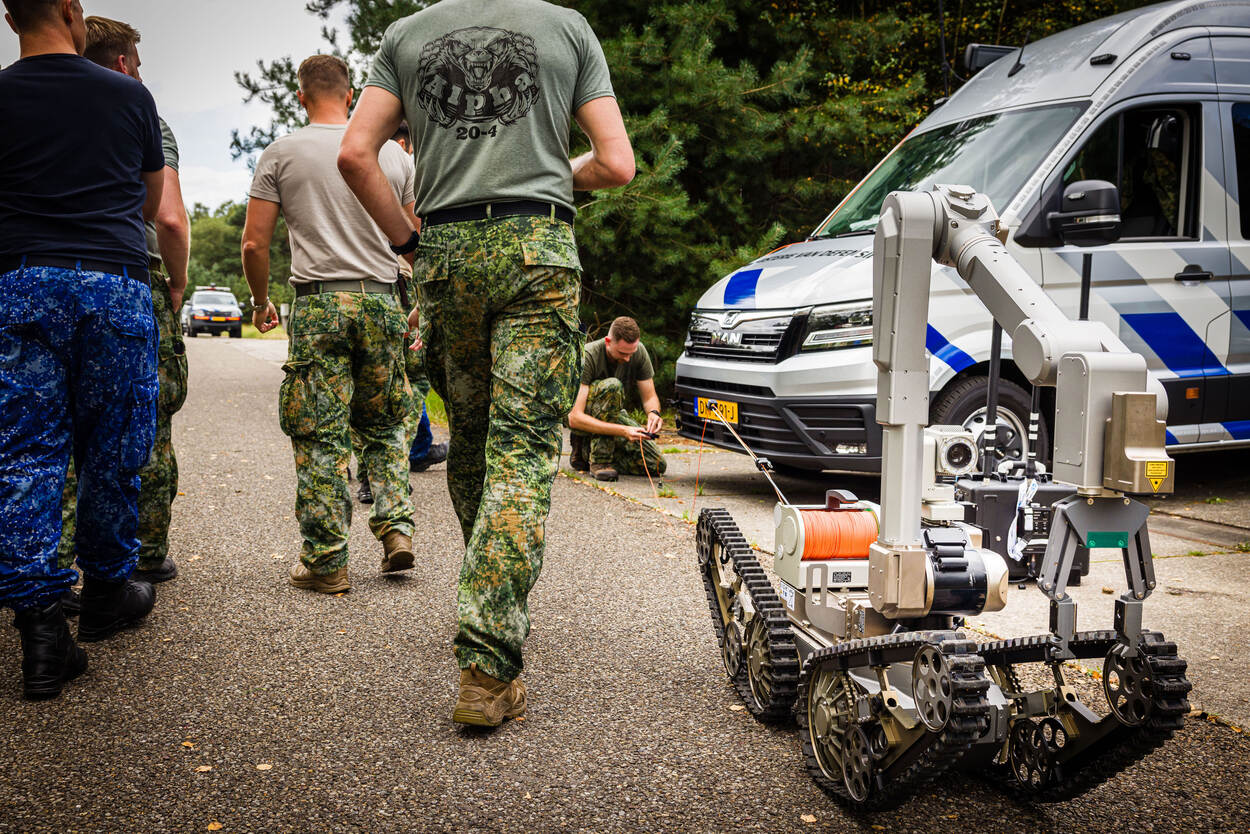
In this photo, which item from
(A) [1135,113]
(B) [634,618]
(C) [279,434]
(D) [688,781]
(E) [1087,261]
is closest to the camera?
(D) [688,781]

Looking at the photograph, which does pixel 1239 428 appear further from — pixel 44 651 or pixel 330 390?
pixel 44 651

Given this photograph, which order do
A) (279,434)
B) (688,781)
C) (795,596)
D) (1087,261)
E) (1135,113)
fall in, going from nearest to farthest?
(688,781) → (795,596) → (1087,261) → (1135,113) → (279,434)

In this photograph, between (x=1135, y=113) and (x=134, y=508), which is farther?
(x=1135, y=113)

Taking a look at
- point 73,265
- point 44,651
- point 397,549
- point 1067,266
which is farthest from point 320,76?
point 1067,266

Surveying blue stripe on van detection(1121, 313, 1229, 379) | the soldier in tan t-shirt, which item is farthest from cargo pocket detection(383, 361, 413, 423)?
blue stripe on van detection(1121, 313, 1229, 379)

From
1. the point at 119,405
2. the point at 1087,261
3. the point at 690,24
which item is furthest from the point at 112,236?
the point at 690,24

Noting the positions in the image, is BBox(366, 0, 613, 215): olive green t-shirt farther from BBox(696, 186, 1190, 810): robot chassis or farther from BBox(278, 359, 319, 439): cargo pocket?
BBox(278, 359, 319, 439): cargo pocket

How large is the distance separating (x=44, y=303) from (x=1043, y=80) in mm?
6250

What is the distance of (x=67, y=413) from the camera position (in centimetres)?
348

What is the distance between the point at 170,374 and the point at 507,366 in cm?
220

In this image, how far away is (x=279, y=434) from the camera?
10.1 metres

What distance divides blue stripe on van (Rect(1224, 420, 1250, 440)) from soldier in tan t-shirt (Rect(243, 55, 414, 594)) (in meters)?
5.40

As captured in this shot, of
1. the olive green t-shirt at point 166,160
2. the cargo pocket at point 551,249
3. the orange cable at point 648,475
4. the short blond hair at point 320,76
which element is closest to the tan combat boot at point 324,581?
the olive green t-shirt at point 166,160

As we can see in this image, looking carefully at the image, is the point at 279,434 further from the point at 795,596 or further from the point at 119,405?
the point at 795,596
